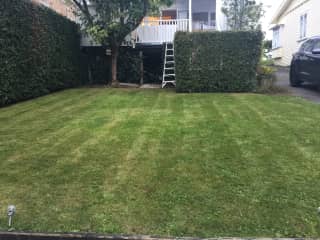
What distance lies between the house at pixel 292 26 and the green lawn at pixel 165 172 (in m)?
12.6

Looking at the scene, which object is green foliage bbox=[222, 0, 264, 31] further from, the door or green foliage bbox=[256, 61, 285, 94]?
the door

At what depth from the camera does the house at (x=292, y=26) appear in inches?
750

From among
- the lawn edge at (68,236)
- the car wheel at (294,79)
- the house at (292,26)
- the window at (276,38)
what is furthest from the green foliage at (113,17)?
the window at (276,38)

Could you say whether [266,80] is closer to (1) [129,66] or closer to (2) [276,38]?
(1) [129,66]

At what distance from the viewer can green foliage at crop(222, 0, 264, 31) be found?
19.3 metres

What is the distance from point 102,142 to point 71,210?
92.1 inches

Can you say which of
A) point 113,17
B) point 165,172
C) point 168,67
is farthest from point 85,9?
point 165,172

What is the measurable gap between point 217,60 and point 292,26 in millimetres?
12810

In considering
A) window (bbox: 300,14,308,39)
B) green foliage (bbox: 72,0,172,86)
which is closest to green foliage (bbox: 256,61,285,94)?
green foliage (bbox: 72,0,172,86)

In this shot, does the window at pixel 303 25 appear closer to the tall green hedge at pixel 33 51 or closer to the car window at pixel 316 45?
the car window at pixel 316 45

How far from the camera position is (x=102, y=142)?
6.12 m

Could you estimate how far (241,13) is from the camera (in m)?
19.2

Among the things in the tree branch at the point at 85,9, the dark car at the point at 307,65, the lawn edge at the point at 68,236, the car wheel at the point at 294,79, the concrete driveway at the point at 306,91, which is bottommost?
the lawn edge at the point at 68,236

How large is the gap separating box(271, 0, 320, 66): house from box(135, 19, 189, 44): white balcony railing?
25.2 feet
